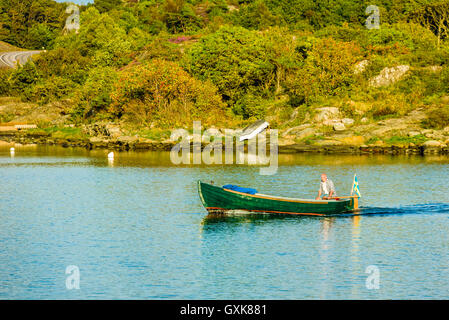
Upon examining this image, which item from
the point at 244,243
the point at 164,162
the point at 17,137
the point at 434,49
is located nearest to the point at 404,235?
the point at 244,243

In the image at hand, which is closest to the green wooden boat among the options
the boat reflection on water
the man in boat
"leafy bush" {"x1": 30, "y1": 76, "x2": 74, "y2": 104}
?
the boat reflection on water

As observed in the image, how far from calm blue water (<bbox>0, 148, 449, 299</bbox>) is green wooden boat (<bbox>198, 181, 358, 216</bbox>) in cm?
64

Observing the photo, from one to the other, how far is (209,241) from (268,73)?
64912 millimetres

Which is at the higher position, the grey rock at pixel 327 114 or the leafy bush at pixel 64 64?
the leafy bush at pixel 64 64

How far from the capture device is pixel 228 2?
6107 inches

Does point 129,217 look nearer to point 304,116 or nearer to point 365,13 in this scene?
point 304,116

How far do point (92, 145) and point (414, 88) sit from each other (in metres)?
44.4

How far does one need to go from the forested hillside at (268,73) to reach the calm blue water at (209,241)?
30820mm

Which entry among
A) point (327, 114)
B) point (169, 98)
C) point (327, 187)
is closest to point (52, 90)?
point (169, 98)

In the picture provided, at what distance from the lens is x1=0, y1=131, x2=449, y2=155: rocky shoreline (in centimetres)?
7394

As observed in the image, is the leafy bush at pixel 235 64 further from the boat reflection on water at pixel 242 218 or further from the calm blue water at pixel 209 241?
the boat reflection on water at pixel 242 218

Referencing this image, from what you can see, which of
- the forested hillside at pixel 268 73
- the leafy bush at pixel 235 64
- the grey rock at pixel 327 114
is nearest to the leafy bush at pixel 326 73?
the forested hillside at pixel 268 73

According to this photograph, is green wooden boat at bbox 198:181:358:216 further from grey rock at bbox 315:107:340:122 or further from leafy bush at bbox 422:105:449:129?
grey rock at bbox 315:107:340:122

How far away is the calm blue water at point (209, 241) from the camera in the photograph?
2433 centimetres
